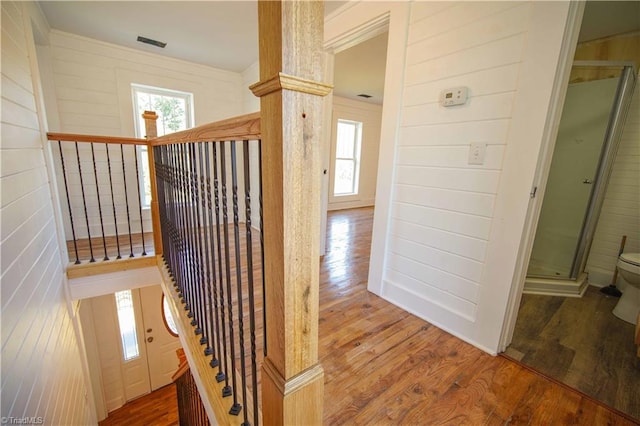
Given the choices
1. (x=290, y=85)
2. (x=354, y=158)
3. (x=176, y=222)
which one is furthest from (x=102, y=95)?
(x=354, y=158)

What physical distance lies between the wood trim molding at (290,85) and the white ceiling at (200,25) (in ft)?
7.01

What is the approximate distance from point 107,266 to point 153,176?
0.96 m

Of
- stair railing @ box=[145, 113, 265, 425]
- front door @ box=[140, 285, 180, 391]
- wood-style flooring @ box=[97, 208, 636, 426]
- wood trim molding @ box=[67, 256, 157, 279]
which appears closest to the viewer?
stair railing @ box=[145, 113, 265, 425]

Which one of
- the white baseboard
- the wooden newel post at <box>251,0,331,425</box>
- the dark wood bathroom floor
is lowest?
the dark wood bathroom floor

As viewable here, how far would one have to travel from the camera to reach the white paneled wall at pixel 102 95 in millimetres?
2826

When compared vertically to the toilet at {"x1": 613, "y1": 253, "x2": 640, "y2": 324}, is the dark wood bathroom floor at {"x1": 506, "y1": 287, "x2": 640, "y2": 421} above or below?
below

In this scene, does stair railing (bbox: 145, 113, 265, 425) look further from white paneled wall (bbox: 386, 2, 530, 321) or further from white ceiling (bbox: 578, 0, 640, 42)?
white ceiling (bbox: 578, 0, 640, 42)

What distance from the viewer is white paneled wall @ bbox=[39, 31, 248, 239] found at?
111 inches

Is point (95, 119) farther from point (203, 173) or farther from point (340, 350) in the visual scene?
point (340, 350)

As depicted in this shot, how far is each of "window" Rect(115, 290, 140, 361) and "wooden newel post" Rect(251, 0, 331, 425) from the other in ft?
13.4

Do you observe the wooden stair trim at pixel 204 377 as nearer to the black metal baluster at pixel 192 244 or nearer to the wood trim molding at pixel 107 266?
the black metal baluster at pixel 192 244

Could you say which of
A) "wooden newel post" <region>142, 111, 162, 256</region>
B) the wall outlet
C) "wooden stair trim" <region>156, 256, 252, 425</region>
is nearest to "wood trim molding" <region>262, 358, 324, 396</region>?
"wooden stair trim" <region>156, 256, 252, 425</region>

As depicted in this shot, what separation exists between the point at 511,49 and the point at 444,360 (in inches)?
66.6

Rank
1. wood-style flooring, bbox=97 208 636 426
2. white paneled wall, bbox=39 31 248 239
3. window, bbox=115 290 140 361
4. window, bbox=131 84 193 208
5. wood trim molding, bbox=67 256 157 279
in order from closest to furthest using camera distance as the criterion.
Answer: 1. wood-style flooring, bbox=97 208 636 426
2. wood trim molding, bbox=67 256 157 279
3. white paneled wall, bbox=39 31 248 239
4. window, bbox=131 84 193 208
5. window, bbox=115 290 140 361
